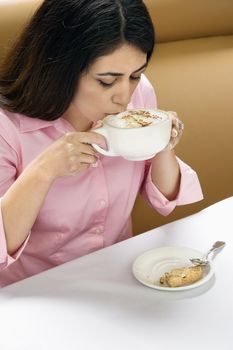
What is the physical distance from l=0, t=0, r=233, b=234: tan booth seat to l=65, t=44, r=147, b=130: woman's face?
683mm

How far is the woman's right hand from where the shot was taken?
1.08 meters

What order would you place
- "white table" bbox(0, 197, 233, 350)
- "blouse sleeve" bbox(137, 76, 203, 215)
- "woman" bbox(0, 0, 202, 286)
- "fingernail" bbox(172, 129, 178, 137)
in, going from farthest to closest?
"blouse sleeve" bbox(137, 76, 203, 215) → "fingernail" bbox(172, 129, 178, 137) → "woman" bbox(0, 0, 202, 286) → "white table" bbox(0, 197, 233, 350)

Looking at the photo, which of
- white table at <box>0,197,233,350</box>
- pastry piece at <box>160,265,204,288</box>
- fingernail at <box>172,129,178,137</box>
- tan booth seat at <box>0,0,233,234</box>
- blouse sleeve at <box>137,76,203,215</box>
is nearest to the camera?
white table at <box>0,197,233,350</box>

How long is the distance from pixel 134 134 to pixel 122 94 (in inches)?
6.5

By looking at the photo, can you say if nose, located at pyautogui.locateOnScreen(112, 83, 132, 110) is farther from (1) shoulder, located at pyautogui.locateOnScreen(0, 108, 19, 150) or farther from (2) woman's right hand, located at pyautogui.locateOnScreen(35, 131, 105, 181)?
(1) shoulder, located at pyautogui.locateOnScreen(0, 108, 19, 150)

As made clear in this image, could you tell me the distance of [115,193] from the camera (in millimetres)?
1362

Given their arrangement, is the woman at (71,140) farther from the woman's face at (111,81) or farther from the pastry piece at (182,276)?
the pastry piece at (182,276)

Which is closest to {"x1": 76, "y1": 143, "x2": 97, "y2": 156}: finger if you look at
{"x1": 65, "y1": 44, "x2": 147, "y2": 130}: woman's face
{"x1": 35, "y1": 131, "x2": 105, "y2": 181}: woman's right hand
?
{"x1": 35, "y1": 131, "x2": 105, "y2": 181}: woman's right hand

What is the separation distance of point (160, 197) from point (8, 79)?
485 millimetres

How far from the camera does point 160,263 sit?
109 centimetres

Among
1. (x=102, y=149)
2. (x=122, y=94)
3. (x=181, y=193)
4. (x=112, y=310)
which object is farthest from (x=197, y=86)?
(x=112, y=310)

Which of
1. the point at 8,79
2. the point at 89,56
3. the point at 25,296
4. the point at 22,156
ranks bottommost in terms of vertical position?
the point at 25,296

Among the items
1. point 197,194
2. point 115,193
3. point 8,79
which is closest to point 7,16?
point 8,79

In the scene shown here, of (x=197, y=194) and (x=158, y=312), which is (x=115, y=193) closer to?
(x=197, y=194)
